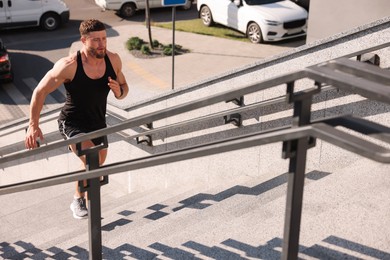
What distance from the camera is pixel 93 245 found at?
3.85 metres

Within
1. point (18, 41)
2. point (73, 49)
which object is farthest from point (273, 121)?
point (18, 41)

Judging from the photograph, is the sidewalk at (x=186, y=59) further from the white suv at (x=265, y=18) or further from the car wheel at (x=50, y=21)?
the car wheel at (x=50, y=21)

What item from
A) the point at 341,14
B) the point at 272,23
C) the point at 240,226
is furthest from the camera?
the point at 272,23

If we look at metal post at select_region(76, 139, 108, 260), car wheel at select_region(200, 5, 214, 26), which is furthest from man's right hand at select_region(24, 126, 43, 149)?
car wheel at select_region(200, 5, 214, 26)

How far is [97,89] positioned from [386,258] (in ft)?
8.57

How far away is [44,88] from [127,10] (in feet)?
49.8

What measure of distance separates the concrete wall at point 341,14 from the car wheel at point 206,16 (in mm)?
10030

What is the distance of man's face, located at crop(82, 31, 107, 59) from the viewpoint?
461 cm

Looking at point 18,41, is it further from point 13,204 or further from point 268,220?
point 268,220

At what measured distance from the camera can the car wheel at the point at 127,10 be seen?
19.4 metres

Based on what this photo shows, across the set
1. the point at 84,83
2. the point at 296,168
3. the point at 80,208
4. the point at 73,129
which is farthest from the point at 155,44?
the point at 296,168

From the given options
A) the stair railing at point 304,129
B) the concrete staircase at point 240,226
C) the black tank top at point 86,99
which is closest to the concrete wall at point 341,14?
the concrete staircase at point 240,226

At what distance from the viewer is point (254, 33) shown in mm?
15898

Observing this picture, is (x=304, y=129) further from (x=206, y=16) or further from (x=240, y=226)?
(x=206, y=16)
